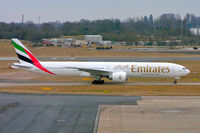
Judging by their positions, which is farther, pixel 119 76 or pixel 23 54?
pixel 23 54

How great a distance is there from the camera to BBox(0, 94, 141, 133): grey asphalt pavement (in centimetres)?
1740

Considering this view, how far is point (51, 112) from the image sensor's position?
68.5 feet

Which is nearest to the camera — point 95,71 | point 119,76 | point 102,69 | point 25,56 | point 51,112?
point 51,112

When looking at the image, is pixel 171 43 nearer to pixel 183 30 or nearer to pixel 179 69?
pixel 183 30

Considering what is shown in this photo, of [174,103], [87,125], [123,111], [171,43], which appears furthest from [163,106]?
[171,43]

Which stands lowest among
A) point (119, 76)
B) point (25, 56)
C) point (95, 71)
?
point (119, 76)

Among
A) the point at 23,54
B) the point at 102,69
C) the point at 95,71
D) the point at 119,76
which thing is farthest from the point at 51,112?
the point at 23,54

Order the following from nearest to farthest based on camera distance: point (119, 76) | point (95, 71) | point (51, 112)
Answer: point (51, 112)
point (119, 76)
point (95, 71)

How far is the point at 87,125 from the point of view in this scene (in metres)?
17.8

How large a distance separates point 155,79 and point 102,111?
19002 mm

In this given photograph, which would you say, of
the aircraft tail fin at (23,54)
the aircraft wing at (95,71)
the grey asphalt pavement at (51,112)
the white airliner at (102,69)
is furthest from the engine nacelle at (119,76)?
the aircraft tail fin at (23,54)

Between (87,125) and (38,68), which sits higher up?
(38,68)

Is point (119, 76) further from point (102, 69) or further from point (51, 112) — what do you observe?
point (51, 112)

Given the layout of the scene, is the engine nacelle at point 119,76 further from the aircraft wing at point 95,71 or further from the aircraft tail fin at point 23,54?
the aircraft tail fin at point 23,54
